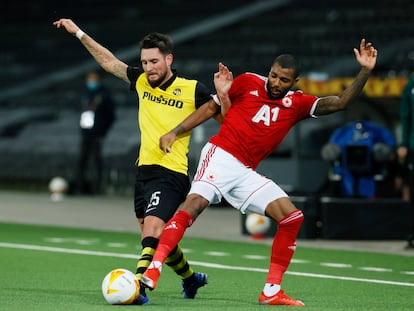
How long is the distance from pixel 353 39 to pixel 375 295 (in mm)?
16953

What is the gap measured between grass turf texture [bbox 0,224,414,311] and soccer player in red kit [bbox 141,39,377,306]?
57cm

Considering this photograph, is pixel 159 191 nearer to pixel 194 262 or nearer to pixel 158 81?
pixel 158 81

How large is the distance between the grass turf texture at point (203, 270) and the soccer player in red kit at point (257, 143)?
0.57 m

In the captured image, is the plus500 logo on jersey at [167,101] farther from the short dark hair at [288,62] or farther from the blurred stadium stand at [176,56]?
the blurred stadium stand at [176,56]

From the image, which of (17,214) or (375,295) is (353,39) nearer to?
(17,214)

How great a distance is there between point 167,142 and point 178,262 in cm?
102

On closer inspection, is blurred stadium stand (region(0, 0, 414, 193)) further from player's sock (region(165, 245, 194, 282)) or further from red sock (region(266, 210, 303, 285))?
red sock (region(266, 210, 303, 285))

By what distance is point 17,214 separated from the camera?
18.9 metres

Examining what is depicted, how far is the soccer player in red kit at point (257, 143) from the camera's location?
8836 mm

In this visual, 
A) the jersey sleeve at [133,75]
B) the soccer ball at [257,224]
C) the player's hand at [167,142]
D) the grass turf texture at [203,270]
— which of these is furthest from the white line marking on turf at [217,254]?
the player's hand at [167,142]

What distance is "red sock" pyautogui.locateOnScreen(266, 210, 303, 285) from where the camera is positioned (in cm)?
891

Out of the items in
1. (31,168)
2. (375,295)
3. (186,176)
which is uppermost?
(186,176)

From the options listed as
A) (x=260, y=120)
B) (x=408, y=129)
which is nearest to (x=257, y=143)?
(x=260, y=120)

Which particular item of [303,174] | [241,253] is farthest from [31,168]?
[241,253]
